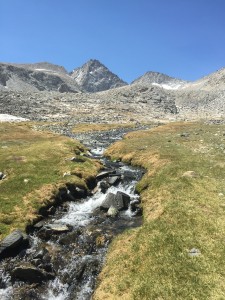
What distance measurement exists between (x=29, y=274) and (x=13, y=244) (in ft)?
11.5

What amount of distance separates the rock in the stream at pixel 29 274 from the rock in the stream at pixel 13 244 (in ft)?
8.54

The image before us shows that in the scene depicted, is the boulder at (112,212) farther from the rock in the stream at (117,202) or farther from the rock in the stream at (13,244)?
the rock in the stream at (13,244)

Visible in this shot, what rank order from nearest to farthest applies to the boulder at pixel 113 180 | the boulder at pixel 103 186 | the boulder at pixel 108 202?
the boulder at pixel 108 202 → the boulder at pixel 103 186 → the boulder at pixel 113 180

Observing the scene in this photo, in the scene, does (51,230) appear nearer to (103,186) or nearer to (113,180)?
(103,186)

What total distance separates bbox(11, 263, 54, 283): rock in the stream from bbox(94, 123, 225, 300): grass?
409 centimetres

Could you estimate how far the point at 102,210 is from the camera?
110ft

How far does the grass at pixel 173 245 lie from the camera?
19.9 metres

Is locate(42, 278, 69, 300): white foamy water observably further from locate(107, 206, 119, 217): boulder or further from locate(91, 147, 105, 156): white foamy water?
locate(91, 147, 105, 156): white foamy water

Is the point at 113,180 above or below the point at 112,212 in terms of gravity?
above

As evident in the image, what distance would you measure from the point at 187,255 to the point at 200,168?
771 inches

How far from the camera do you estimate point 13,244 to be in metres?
25.0

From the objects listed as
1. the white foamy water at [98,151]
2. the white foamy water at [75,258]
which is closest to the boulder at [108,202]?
the white foamy water at [75,258]

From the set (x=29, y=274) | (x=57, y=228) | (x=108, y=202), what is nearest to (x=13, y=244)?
(x=29, y=274)

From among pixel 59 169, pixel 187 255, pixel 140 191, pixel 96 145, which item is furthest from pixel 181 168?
pixel 96 145
